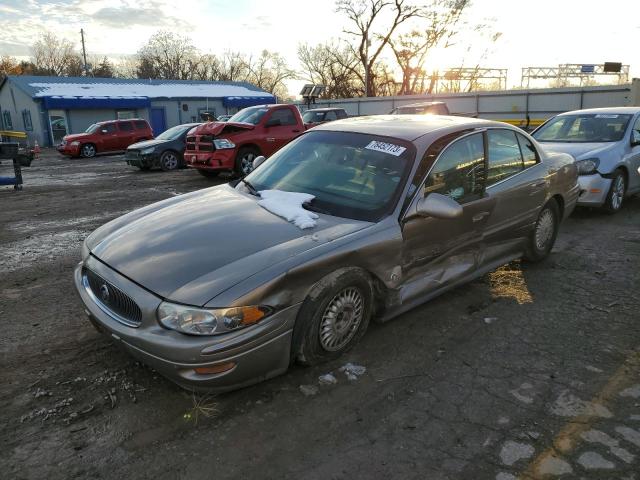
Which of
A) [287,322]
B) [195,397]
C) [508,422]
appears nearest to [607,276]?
[508,422]

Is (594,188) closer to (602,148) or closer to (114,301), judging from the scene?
(602,148)

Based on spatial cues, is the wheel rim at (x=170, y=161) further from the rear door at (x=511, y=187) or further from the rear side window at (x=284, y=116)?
the rear door at (x=511, y=187)

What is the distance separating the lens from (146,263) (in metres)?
3.00

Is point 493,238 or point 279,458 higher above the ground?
point 493,238

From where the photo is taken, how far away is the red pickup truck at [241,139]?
11.6 meters

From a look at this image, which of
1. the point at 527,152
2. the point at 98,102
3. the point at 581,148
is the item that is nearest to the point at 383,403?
the point at 527,152

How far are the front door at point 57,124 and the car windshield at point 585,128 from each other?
3012 cm

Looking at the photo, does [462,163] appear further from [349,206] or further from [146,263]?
[146,263]

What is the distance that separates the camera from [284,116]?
12516mm

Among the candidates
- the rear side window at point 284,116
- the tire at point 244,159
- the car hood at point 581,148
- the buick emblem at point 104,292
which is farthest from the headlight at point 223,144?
the buick emblem at point 104,292

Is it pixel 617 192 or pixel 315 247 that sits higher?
pixel 315 247

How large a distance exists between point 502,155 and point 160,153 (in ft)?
40.4

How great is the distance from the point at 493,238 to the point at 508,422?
198 centimetres

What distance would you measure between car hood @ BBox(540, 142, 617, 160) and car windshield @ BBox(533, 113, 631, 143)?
251 mm
